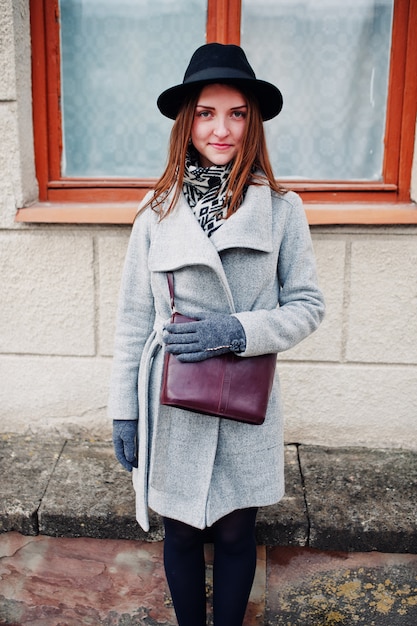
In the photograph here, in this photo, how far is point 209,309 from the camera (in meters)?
1.80

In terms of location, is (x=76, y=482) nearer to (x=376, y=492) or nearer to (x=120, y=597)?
(x=120, y=597)

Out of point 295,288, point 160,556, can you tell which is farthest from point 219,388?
point 160,556

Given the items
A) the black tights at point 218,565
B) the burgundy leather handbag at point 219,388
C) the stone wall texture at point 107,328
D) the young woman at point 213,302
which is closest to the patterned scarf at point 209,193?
the young woman at point 213,302

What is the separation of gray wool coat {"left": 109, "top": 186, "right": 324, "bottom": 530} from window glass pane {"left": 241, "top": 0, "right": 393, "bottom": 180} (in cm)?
111

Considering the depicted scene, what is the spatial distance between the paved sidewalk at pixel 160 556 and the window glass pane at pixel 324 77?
142 cm

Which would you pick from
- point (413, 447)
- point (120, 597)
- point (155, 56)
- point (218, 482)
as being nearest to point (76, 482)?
point (120, 597)

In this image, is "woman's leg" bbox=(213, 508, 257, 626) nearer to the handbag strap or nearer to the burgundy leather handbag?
the burgundy leather handbag

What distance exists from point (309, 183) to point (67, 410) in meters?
1.51

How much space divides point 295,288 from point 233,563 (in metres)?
0.85

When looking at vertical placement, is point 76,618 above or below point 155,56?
below

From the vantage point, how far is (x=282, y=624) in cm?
239

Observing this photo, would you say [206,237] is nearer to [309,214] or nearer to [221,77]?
[221,77]

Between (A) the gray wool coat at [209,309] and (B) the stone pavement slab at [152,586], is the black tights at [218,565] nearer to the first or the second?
(A) the gray wool coat at [209,309]

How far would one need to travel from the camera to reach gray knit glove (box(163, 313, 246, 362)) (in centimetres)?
166
